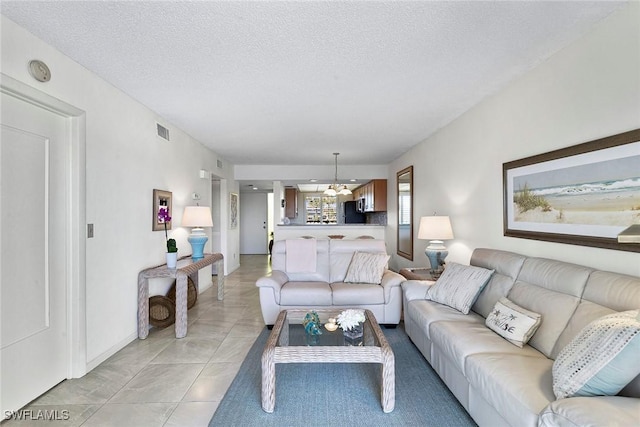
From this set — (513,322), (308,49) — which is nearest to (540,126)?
(513,322)

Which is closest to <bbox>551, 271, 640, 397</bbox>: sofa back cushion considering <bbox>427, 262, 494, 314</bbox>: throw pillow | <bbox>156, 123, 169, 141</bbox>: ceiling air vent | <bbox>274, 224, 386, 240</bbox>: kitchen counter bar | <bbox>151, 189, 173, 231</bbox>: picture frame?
<bbox>427, 262, 494, 314</bbox>: throw pillow

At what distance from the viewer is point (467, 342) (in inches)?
74.1

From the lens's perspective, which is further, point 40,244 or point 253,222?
point 253,222

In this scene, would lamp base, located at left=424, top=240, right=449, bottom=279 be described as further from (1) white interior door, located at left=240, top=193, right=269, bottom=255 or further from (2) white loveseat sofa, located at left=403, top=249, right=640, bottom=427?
(1) white interior door, located at left=240, top=193, right=269, bottom=255

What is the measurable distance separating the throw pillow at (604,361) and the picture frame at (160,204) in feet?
12.1

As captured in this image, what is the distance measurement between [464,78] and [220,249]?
5361mm

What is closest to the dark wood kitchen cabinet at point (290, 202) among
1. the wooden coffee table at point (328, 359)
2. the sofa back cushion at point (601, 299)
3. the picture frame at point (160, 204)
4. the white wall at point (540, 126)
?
the picture frame at point (160, 204)

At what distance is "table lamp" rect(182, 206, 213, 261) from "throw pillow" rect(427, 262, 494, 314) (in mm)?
2911

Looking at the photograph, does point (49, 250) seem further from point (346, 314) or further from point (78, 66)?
point (346, 314)

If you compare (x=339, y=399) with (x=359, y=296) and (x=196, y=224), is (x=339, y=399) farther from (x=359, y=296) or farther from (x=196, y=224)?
(x=196, y=224)

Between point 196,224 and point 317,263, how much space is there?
172 cm

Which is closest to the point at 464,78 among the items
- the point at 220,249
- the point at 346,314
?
the point at 346,314

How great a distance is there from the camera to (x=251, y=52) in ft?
7.04

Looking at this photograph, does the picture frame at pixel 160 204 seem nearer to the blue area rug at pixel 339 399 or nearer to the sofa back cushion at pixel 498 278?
the blue area rug at pixel 339 399
